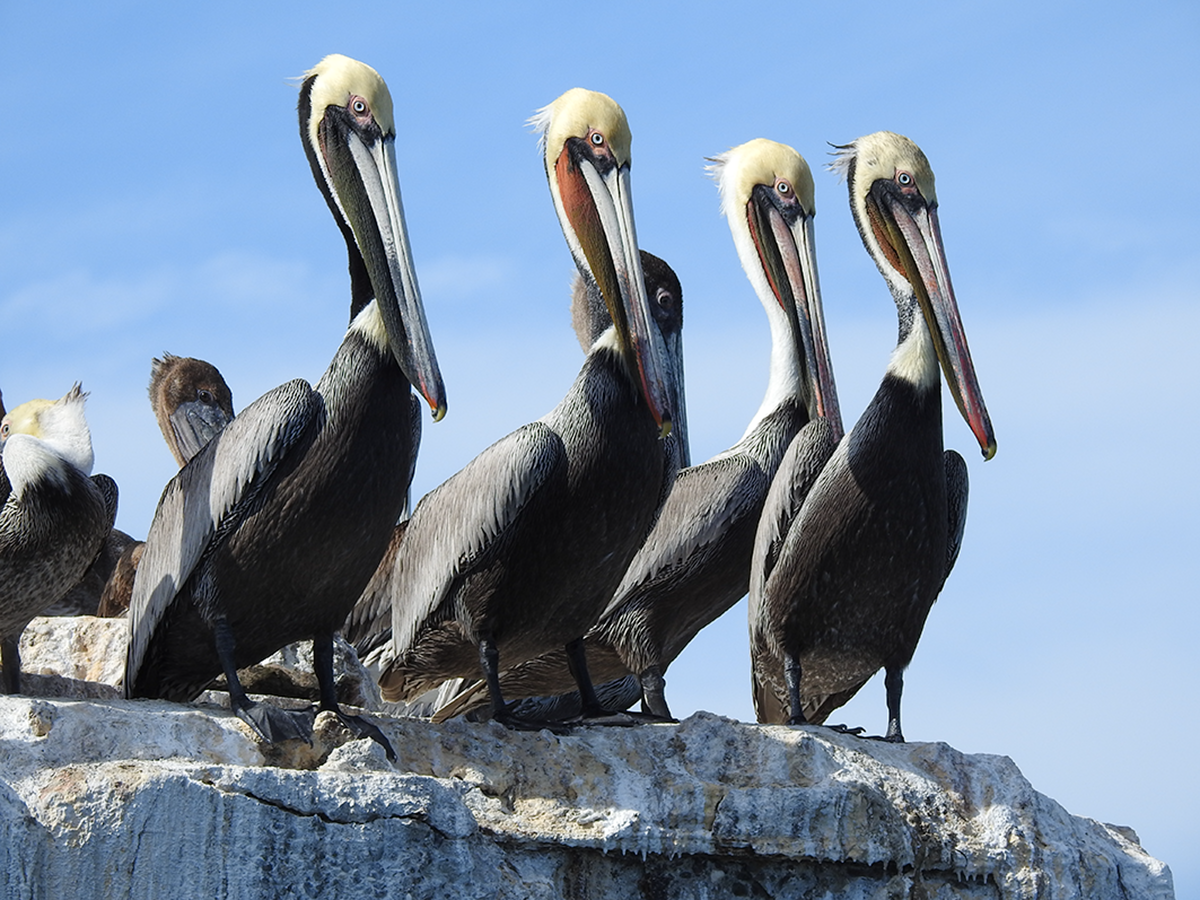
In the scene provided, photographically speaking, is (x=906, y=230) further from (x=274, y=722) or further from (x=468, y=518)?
(x=274, y=722)

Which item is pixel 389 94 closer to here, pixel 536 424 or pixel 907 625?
pixel 536 424

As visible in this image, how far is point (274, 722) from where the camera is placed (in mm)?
5723

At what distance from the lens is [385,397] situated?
Answer: 246 inches

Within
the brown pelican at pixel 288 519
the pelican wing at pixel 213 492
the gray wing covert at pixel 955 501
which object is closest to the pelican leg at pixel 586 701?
the brown pelican at pixel 288 519

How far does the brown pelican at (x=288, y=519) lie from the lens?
602cm

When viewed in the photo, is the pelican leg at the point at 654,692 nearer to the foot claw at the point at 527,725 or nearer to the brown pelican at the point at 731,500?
the brown pelican at the point at 731,500

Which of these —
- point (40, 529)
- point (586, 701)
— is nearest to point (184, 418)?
point (40, 529)

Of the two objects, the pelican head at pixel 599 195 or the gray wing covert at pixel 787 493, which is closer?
the pelican head at pixel 599 195

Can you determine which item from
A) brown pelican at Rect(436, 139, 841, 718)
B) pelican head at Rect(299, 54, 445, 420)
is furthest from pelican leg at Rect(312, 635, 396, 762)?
brown pelican at Rect(436, 139, 841, 718)

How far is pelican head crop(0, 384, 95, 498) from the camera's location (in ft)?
23.6

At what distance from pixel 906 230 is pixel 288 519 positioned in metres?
3.36

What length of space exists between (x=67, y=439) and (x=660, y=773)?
10.3 ft

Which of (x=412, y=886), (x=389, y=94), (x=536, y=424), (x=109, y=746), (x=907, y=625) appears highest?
(x=389, y=94)

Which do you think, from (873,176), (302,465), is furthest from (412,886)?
(873,176)
